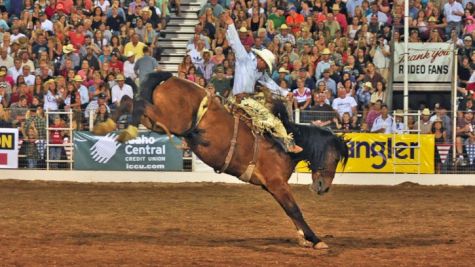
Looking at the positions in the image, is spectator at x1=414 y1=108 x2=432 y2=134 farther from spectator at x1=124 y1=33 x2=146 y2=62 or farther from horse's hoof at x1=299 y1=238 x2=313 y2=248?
horse's hoof at x1=299 y1=238 x2=313 y2=248

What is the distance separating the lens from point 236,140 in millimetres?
12008

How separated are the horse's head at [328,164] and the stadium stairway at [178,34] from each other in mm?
13242

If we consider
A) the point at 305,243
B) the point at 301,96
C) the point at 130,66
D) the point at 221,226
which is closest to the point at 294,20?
the point at 301,96

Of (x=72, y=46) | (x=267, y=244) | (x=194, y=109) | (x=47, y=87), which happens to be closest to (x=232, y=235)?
(x=267, y=244)

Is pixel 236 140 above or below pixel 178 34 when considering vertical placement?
below

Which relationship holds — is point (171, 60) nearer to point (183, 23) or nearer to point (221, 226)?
point (183, 23)

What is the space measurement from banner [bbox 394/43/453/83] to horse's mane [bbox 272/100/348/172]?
1095 centimetres

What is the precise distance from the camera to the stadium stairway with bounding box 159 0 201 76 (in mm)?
25844

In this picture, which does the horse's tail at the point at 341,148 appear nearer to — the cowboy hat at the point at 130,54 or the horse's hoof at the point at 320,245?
the horse's hoof at the point at 320,245

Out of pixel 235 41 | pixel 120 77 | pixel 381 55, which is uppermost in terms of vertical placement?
pixel 235 41

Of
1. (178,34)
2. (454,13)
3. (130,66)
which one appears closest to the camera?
(130,66)

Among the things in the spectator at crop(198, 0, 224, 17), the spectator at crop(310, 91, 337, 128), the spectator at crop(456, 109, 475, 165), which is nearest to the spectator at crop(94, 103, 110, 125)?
the spectator at crop(310, 91, 337, 128)

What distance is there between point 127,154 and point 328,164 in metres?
9.79

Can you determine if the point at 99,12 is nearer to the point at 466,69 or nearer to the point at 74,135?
the point at 74,135
